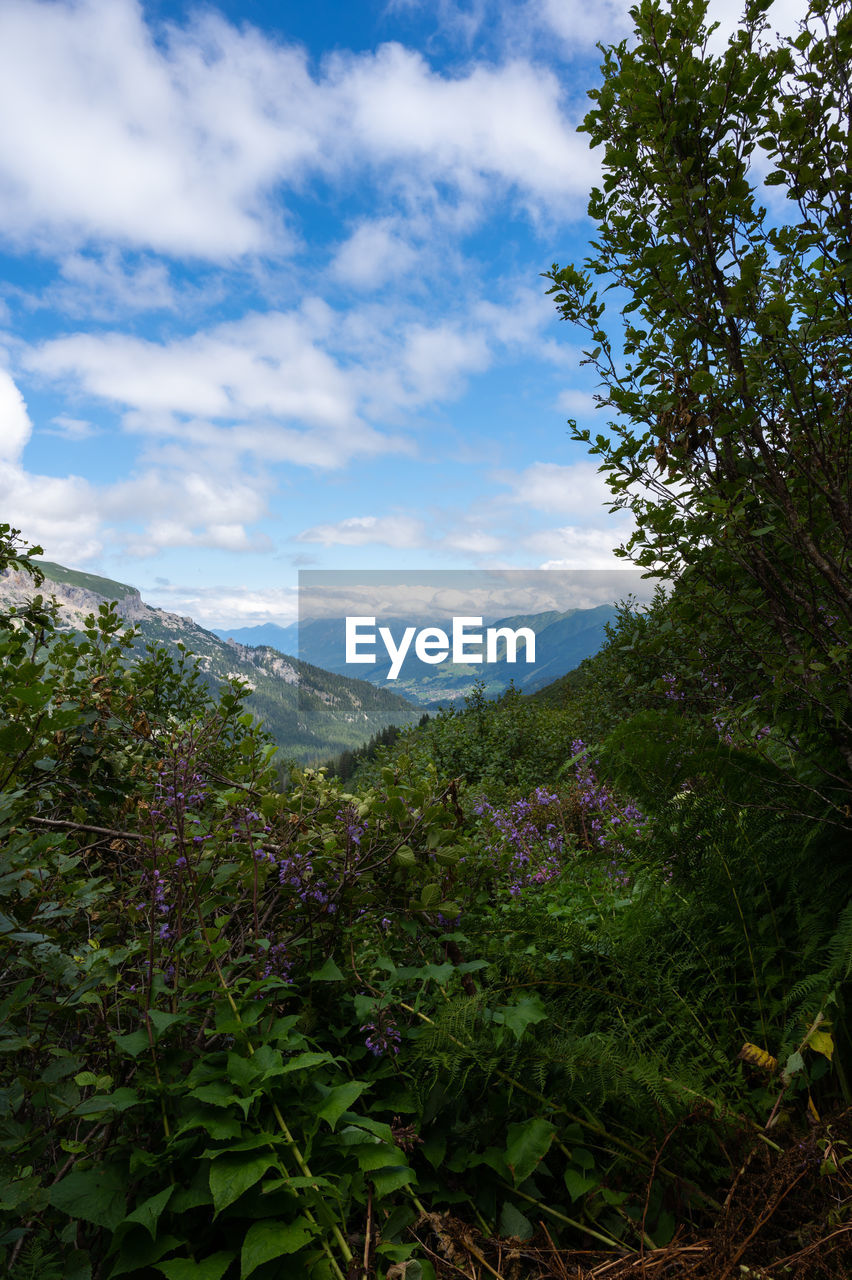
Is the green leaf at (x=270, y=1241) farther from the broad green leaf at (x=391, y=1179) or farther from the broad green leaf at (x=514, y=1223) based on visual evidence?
the broad green leaf at (x=514, y=1223)

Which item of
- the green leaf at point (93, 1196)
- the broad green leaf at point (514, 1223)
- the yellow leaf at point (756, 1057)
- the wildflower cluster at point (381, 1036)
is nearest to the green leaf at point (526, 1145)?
the broad green leaf at point (514, 1223)

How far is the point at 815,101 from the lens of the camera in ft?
8.01

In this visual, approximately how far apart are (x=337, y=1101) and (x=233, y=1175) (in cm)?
27

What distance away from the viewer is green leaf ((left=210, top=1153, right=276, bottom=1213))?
51.1 inches

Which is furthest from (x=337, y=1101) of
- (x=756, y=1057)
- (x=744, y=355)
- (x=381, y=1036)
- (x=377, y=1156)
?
(x=744, y=355)

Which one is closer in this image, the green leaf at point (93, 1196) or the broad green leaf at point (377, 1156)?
the green leaf at point (93, 1196)

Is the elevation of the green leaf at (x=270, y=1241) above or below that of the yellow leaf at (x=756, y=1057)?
below

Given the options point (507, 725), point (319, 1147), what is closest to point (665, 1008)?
point (319, 1147)

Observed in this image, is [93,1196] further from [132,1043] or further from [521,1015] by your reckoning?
[521,1015]

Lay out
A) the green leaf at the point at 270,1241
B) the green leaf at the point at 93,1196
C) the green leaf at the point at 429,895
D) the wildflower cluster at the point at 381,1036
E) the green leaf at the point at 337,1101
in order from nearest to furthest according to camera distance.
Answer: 1. the green leaf at the point at 270,1241
2. the green leaf at the point at 93,1196
3. the green leaf at the point at 337,1101
4. the wildflower cluster at the point at 381,1036
5. the green leaf at the point at 429,895

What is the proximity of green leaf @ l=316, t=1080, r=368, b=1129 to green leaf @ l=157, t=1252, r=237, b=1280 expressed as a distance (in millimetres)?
291

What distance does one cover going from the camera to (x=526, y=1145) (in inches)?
68.2

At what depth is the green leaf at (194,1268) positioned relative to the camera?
1.30m

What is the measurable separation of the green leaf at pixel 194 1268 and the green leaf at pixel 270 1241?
4cm
